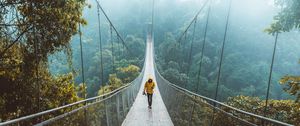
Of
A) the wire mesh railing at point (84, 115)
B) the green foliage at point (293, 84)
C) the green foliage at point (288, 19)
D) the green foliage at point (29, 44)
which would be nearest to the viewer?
the wire mesh railing at point (84, 115)

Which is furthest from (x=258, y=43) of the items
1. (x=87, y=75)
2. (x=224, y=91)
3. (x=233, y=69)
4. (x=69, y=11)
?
(x=69, y=11)

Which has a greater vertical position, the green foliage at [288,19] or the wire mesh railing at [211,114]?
the green foliage at [288,19]

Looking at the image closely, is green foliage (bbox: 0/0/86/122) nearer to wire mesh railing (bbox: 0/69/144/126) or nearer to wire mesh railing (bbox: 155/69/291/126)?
wire mesh railing (bbox: 0/69/144/126)

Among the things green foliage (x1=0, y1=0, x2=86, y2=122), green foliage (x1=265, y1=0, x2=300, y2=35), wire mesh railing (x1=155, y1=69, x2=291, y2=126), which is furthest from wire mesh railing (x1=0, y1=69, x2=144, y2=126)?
green foliage (x1=265, y1=0, x2=300, y2=35)

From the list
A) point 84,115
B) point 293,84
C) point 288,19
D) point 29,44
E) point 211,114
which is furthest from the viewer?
point 29,44

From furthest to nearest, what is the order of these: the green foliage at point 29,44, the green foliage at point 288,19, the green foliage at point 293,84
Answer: the green foliage at point 29,44 < the green foliage at point 288,19 < the green foliage at point 293,84

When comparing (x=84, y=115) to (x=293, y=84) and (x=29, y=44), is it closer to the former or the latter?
(x=293, y=84)

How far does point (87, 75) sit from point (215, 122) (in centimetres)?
3038

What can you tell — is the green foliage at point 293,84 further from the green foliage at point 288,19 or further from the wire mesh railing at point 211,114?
the wire mesh railing at point 211,114

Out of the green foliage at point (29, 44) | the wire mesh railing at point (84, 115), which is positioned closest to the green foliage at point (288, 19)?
the wire mesh railing at point (84, 115)

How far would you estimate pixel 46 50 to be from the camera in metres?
7.52

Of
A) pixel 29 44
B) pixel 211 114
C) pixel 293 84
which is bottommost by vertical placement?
pixel 211 114

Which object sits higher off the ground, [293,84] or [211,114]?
[293,84]

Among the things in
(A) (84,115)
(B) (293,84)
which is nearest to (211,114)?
(A) (84,115)
